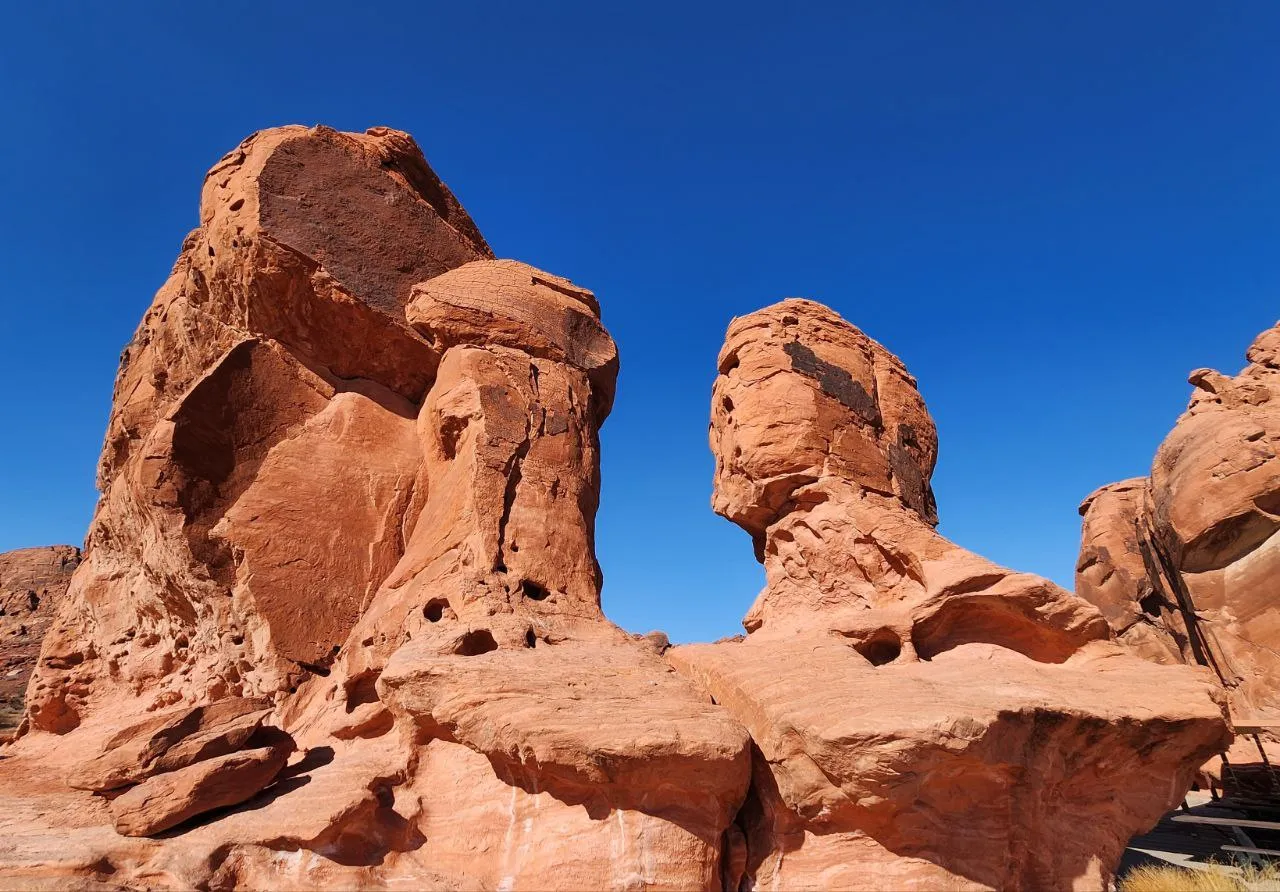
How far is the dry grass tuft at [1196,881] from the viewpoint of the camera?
21.8 ft

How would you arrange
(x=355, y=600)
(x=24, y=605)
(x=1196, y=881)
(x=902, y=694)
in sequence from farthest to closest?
(x=24, y=605)
(x=355, y=600)
(x=1196, y=881)
(x=902, y=694)

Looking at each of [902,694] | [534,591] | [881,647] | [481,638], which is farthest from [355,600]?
[902,694]

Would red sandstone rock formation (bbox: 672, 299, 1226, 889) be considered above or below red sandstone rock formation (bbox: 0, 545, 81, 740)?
below

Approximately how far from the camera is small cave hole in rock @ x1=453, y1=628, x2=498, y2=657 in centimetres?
652

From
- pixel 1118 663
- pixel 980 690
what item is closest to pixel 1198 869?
pixel 1118 663

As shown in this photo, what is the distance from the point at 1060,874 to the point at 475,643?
504 cm

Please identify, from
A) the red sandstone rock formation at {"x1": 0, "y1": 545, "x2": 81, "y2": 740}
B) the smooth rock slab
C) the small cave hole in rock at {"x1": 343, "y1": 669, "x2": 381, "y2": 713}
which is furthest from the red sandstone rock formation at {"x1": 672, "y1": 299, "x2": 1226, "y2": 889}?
the red sandstone rock formation at {"x1": 0, "y1": 545, "x2": 81, "y2": 740}

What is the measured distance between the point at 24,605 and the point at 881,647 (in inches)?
1044

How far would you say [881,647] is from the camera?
778 cm

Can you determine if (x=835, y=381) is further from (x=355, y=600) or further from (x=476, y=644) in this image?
(x=355, y=600)

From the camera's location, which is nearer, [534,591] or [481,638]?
[481,638]

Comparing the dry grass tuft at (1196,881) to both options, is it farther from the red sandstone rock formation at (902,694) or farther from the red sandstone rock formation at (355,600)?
the red sandstone rock formation at (355,600)

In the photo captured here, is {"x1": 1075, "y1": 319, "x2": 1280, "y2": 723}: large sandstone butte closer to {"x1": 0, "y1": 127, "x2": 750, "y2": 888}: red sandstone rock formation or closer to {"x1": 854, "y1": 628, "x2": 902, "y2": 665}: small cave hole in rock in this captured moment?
{"x1": 854, "y1": 628, "x2": 902, "y2": 665}: small cave hole in rock

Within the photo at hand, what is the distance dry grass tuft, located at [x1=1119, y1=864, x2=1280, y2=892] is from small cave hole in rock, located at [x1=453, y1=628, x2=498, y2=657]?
6189mm
